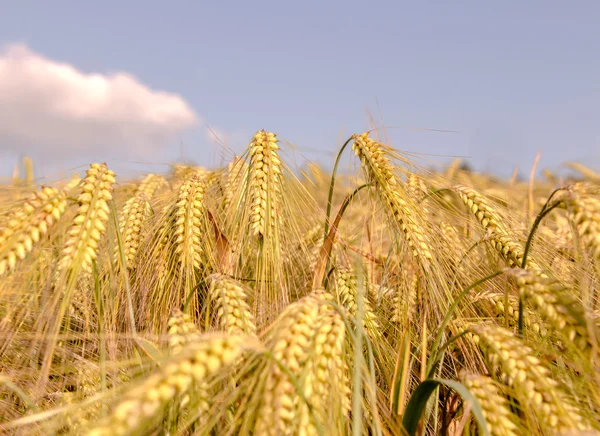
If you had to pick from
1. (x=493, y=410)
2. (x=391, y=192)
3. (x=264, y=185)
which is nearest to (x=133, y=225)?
(x=264, y=185)

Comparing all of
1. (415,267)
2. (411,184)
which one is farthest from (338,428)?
(411,184)

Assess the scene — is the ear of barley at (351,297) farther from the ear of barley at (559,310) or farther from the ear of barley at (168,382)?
the ear of barley at (168,382)

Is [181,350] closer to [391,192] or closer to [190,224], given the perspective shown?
[190,224]

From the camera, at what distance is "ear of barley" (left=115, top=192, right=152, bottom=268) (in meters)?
2.03

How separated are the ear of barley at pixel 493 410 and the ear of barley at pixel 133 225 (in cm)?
129

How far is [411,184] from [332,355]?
49.9 inches

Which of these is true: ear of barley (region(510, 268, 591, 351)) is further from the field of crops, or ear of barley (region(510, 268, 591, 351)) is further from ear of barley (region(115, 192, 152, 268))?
ear of barley (region(115, 192, 152, 268))

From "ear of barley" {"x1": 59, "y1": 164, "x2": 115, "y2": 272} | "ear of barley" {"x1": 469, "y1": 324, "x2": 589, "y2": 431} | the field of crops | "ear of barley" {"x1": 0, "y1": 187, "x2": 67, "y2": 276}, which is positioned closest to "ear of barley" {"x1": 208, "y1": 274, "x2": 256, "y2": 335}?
the field of crops

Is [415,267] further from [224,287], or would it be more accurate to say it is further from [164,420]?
[164,420]

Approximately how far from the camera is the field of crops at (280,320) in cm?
106

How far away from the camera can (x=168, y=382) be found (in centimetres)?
82

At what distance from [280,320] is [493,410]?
49 cm

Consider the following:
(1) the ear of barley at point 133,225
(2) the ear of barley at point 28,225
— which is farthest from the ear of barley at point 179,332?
(1) the ear of barley at point 133,225

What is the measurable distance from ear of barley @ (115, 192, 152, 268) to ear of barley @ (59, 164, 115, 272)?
0.58 metres
